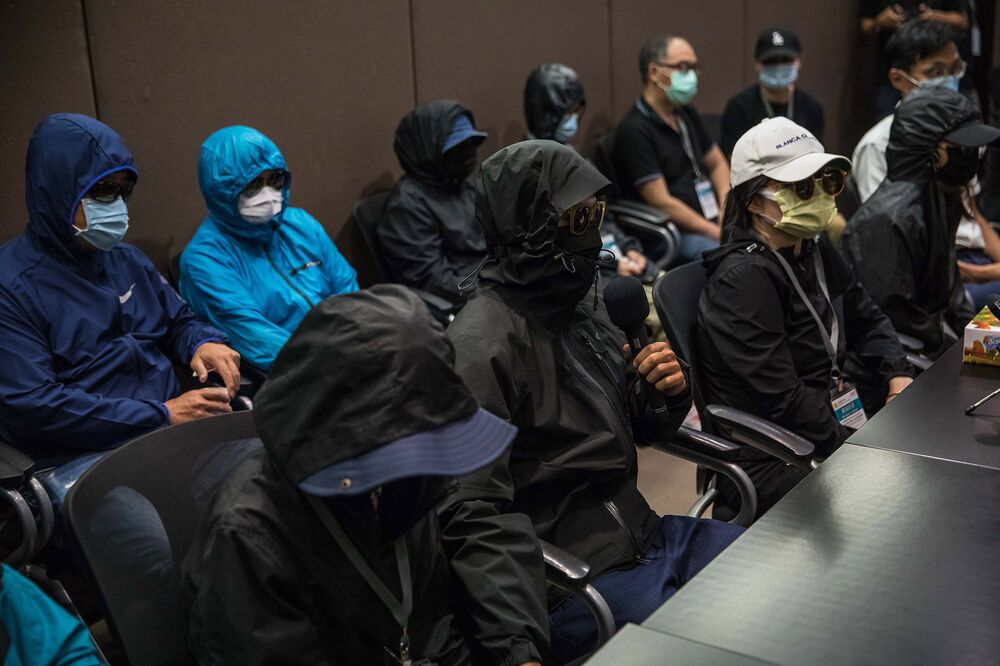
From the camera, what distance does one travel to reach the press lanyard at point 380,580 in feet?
4.42

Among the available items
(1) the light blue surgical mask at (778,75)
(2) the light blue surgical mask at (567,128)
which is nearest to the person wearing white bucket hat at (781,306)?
(2) the light blue surgical mask at (567,128)

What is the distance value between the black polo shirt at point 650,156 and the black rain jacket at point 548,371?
2697 millimetres

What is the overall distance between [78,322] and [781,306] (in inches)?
65.1

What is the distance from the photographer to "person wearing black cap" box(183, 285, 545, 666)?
1.24 m

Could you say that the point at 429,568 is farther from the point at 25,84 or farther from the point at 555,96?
the point at 555,96

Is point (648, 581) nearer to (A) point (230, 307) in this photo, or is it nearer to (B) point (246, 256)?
(A) point (230, 307)

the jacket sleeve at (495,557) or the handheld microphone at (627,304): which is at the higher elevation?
the handheld microphone at (627,304)

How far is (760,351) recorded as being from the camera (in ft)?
7.66

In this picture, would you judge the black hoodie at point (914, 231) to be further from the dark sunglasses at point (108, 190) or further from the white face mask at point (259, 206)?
the dark sunglasses at point (108, 190)

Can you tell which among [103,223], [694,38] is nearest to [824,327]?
[103,223]

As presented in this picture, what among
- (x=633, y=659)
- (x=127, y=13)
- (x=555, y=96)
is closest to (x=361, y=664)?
(x=633, y=659)

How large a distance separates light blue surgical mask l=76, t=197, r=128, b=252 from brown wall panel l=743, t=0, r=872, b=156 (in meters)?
4.62

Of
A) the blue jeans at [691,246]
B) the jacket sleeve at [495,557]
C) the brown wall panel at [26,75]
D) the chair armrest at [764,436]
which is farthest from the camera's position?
the blue jeans at [691,246]

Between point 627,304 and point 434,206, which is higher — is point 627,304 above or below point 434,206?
above
